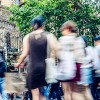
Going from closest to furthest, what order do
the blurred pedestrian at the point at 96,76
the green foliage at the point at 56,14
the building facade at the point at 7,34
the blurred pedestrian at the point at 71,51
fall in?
the blurred pedestrian at the point at 71,51
the blurred pedestrian at the point at 96,76
the green foliage at the point at 56,14
the building facade at the point at 7,34

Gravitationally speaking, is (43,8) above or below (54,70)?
above

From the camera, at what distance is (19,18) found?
105ft

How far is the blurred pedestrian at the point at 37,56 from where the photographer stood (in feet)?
23.0

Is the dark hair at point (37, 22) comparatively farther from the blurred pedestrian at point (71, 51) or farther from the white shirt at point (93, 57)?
the white shirt at point (93, 57)

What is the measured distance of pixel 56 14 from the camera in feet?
102

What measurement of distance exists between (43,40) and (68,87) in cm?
99

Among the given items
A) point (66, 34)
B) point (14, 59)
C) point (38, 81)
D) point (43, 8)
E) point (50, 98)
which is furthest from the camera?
point (14, 59)

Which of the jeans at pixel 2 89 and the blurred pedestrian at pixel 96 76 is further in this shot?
the jeans at pixel 2 89

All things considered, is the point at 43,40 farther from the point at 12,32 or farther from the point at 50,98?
A: the point at 12,32

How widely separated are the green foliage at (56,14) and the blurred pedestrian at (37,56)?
23.7m

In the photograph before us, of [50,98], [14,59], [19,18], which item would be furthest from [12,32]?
[50,98]

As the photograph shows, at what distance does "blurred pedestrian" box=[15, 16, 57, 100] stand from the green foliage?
77.6ft

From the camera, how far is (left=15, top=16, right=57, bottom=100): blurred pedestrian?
23.0 feet

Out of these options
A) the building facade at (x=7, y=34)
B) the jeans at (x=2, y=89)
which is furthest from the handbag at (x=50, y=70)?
the building facade at (x=7, y=34)
